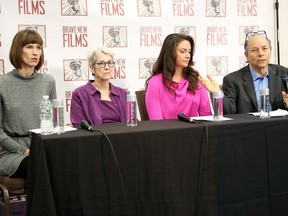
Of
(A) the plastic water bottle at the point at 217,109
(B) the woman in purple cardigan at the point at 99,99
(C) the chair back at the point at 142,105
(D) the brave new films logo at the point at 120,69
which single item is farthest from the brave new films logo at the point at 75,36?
(A) the plastic water bottle at the point at 217,109

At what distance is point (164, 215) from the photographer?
2428 mm

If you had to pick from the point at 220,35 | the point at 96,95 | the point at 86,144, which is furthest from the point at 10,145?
the point at 220,35

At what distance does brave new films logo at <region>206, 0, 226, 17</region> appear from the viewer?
171 inches

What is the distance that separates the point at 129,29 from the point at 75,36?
1.60 ft

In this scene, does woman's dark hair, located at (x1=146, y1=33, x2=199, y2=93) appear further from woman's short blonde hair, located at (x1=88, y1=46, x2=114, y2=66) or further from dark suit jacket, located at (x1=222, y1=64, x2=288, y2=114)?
woman's short blonde hair, located at (x1=88, y1=46, x2=114, y2=66)

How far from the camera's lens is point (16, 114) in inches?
123

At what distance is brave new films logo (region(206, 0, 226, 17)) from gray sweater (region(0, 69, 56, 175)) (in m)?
1.90

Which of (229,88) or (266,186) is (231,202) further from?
(229,88)

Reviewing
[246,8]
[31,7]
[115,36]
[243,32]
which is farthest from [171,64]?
[246,8]

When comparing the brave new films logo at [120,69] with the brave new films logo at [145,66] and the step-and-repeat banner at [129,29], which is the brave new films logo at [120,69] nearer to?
the step-and-repeat banner at [129,29]

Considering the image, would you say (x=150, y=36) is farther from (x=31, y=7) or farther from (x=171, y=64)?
(x=31, y=7)

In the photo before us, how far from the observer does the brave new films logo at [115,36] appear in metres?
4.00

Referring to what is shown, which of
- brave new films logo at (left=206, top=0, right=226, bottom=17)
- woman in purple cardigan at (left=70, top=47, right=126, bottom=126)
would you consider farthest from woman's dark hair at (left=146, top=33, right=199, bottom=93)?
brave new films logo at (left=206, top=0, right=226, bottom=17)

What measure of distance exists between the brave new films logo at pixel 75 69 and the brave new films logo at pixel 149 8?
67 cm
